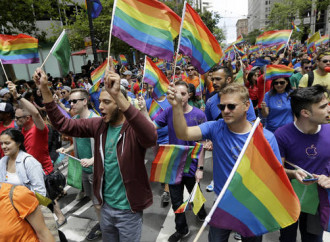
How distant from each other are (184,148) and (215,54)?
Result: 4.05 ft

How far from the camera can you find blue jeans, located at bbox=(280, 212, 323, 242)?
7.90 feet

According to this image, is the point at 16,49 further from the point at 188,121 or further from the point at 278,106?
the point at 278,106

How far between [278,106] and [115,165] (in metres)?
2.96

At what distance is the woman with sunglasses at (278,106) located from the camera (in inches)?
163

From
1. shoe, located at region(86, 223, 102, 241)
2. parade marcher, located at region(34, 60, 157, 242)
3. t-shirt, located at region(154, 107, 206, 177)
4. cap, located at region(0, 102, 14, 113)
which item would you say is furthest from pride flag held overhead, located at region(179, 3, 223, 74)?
cap, located at region(0, 102, 14, 113)

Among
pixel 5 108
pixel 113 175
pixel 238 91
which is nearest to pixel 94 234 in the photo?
pixel 113 175

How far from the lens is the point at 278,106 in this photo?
4.14 metres

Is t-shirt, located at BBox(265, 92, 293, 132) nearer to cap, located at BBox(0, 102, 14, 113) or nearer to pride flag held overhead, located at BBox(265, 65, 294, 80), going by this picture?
pride flag held overhead, located at BBox(265, 65, 294, 80)

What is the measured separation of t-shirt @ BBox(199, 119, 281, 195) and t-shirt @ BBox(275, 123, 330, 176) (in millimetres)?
329

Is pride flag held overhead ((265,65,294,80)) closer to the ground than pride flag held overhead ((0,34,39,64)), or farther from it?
closer to the ground

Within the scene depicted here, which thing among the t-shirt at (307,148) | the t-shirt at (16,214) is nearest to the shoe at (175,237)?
the t-shirt at (307,148)

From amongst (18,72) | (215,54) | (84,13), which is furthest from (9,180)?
(18,72)

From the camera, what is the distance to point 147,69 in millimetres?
4934

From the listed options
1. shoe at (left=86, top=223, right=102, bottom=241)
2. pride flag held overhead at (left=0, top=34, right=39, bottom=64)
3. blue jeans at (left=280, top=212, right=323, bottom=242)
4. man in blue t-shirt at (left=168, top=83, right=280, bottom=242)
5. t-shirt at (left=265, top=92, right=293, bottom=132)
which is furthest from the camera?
t-shirt at (left=265, top=92, right=293, bottom=132)
